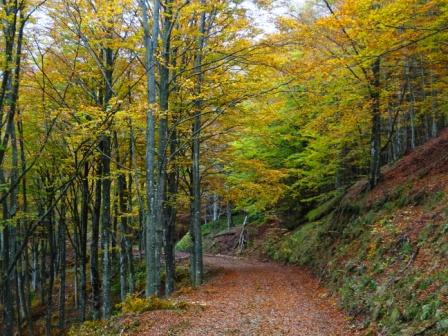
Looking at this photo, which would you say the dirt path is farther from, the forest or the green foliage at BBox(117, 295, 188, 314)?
the green foliage at BBox(117, 295, 188, 314)

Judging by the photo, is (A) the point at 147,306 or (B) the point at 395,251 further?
(B) the point at 395,251

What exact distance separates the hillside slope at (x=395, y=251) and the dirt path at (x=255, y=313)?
0.58 meters

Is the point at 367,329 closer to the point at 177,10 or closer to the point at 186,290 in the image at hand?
the point at 186,290

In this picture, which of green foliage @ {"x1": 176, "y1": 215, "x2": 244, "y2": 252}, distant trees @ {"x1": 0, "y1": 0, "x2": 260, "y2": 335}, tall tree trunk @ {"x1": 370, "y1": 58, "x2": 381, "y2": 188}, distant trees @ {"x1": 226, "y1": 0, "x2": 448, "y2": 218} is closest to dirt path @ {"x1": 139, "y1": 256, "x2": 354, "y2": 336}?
distant trees @ {"x1": 0, "y1": 0, "x2": 260, "y2": 335}

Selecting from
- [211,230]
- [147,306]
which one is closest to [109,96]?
[147,306]

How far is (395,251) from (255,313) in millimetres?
3586

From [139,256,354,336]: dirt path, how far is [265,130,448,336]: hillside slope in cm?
58

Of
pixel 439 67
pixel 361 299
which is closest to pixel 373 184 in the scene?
pixel 439 67

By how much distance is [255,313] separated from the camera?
938 cm

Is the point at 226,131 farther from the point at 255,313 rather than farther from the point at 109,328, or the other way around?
the point at 109,328

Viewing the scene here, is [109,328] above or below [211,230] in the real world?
above

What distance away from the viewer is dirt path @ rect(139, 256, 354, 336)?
7.82 meters

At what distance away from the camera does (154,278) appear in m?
10.0

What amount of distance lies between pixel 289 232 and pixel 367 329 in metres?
16.2
